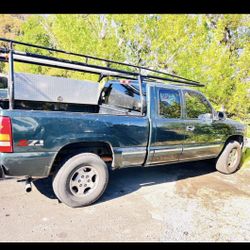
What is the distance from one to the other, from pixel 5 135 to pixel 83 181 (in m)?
1.25

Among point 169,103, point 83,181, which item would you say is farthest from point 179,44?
point 83,181

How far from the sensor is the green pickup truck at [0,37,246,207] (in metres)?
2.96

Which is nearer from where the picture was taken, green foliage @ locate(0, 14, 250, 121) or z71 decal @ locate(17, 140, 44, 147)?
z71 decal @ locate(17, 140, 44, 147)

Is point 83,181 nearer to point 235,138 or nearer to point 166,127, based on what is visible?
point 166,127

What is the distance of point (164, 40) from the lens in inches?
325

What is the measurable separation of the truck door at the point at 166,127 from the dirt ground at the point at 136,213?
0.64 metres

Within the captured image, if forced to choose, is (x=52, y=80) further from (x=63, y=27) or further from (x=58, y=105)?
(x=63, y=27)

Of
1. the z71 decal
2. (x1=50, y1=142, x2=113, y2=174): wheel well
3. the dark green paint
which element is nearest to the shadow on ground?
the dark green paint

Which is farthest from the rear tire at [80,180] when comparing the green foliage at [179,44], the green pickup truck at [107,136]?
the green foliage at [179,44]

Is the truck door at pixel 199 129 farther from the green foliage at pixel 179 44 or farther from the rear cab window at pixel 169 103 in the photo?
the green foliage at pixel 179 44

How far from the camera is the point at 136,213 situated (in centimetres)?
342

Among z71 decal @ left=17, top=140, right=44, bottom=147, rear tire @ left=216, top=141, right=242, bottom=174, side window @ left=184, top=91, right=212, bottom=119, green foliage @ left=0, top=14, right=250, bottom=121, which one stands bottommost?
rear tire @ left=216, top=141, right=242, bottom=174

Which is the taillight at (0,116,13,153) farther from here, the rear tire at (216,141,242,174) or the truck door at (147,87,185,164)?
the rear tire at (216,141,242,174)
